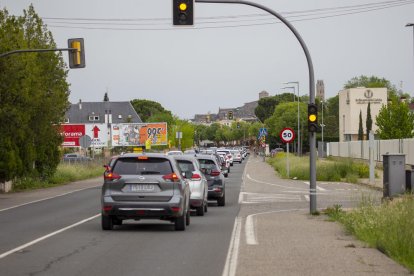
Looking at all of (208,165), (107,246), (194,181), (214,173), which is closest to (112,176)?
(107,246)

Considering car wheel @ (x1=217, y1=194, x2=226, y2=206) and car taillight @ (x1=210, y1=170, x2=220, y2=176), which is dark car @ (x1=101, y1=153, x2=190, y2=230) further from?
car wheel @ (x1=217, y1=194, x2=226, y2=206)

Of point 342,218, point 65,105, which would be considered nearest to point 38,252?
point 342,218

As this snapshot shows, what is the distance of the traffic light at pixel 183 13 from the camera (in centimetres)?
2206

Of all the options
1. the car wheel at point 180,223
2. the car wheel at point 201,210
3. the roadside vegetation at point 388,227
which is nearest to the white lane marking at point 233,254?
the car wheel at point 180,223

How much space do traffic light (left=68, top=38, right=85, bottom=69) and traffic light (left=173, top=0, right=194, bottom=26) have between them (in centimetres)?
933

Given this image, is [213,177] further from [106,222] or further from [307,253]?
[307,253]

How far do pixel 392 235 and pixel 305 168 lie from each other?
39.2 metres

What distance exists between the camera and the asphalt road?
501 inches

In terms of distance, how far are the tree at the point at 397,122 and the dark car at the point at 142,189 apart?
73.1m

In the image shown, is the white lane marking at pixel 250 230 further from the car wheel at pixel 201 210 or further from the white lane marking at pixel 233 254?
the car wheel at pixel 201 210

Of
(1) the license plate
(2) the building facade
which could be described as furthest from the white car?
(2) the building facade

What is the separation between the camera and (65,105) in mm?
49750

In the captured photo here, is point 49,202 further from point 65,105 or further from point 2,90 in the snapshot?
point 65,105

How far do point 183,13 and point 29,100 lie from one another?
65.8 ft
